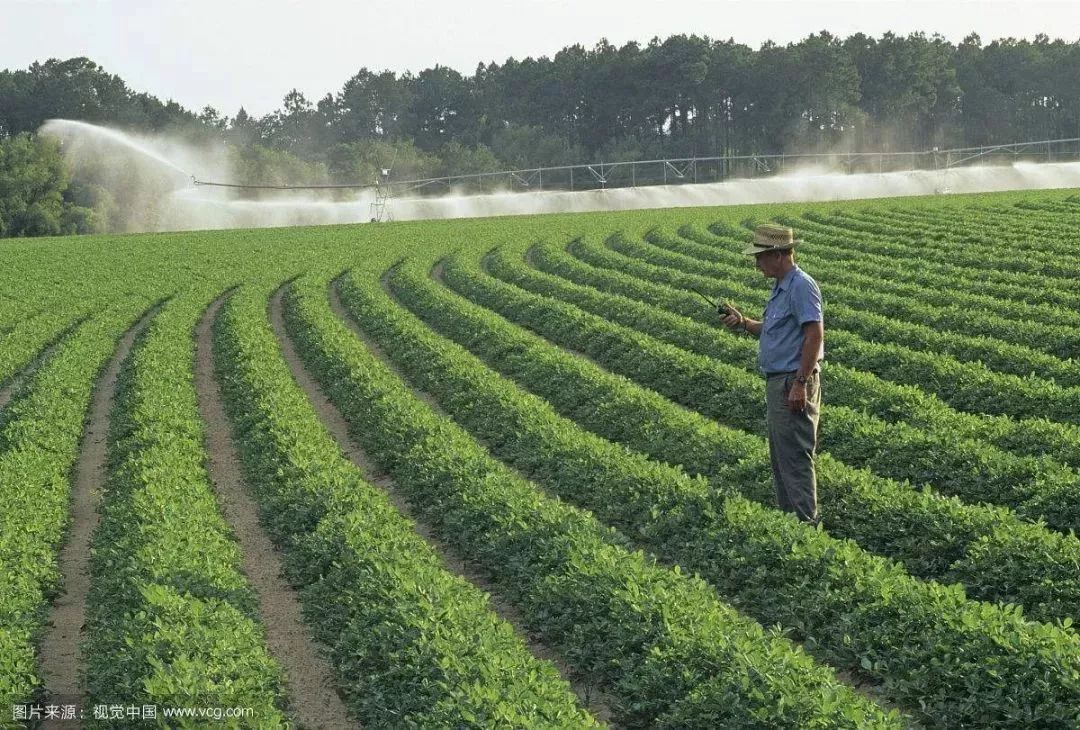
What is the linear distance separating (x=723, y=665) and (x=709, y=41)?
376ft

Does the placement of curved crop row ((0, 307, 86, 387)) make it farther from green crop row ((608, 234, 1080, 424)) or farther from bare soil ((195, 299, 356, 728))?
green crop row ((608, 234, 1080, 424))

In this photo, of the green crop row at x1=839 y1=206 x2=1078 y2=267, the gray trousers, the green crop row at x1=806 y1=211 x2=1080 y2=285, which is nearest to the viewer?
the gray trousers

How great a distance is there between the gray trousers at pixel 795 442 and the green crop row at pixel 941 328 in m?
5.80

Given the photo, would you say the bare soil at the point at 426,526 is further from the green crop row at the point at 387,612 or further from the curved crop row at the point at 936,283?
the curved crop row at the point at 936,283

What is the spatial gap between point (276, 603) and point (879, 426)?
21.2 ft

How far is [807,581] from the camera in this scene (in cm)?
850

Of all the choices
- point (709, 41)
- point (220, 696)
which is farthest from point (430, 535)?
Answer: point (709, 41)

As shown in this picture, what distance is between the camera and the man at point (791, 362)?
976 centimetres

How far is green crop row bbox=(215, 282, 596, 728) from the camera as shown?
6897mm

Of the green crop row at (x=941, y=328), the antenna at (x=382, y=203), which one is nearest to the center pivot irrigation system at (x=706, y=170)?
the antenna at (x=382, y=203)

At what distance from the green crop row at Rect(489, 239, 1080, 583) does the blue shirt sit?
1.38m

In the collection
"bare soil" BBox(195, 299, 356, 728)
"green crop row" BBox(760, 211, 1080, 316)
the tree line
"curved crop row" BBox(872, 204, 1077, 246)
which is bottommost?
"bare soil" BBox(195, 299, 356, 728)

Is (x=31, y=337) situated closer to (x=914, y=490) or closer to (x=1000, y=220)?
(x=914, y=490)

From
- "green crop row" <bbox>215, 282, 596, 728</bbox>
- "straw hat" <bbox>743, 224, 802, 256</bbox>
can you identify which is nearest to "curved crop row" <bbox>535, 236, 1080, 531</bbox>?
"straw hat" <bbox>743, 224, 802, 256</bbox>
